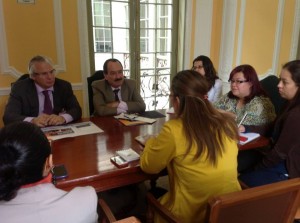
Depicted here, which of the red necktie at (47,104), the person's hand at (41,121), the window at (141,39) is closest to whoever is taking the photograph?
the person's hand at (41,121)

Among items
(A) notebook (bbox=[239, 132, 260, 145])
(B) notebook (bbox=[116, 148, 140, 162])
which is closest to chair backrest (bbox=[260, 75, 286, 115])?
(A) notebook (bbox=[239, 132, 260, 145])

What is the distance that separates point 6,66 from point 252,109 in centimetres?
261

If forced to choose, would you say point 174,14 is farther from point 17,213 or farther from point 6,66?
point 17,213

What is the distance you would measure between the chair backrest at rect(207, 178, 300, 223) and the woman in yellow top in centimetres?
24

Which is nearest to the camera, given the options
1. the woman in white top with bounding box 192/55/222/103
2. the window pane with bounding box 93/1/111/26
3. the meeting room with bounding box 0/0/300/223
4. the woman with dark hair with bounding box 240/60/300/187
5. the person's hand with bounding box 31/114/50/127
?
the meeting room with bounding box 0/0/300/223

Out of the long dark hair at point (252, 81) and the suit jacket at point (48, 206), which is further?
the long dark hair at point (252, 81)

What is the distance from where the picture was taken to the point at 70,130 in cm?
189

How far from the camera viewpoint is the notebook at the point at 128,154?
145cm

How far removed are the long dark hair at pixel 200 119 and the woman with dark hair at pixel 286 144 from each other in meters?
0.49

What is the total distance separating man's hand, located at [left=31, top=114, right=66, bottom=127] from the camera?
6.32 feet

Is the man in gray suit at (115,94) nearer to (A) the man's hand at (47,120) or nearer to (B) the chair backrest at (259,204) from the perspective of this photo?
(A) the man's hand at (47,120)

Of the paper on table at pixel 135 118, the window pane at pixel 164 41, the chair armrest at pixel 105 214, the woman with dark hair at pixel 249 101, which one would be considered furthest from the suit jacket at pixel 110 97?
the window pane at pixel 164 41

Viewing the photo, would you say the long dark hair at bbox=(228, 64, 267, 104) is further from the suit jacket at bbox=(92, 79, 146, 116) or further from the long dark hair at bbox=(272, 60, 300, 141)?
the suit jacket at bbox=(92, 79, 146, 116)

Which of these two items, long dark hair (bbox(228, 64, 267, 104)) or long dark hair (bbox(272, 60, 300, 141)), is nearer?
long dark hair (bbox(272, 60, 300, 141))
